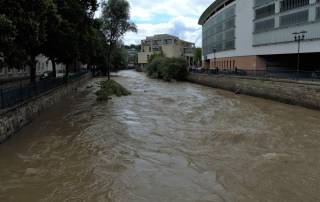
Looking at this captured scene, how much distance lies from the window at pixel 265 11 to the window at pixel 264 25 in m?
0.92

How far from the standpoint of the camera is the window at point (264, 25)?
4803 cm

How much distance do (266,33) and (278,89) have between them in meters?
19.6

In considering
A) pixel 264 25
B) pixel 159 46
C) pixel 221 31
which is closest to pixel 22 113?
pixel 264 25

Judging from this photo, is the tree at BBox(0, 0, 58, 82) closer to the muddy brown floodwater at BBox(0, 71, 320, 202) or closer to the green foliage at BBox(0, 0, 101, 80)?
the green foliage at BBox(0, 0, 101, 80)

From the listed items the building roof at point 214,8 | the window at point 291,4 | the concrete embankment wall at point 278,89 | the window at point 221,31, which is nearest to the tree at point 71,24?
the concrete embankment wall at point 278,89

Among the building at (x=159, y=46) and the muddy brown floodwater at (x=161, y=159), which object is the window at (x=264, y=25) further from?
the building at (x=159, y=46)

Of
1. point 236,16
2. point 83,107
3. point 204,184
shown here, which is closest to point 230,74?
point 236,16

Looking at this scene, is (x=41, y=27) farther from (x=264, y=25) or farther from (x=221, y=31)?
(x=221, y=31)

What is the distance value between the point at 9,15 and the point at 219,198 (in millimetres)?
10123

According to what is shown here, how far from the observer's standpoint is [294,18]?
141ft

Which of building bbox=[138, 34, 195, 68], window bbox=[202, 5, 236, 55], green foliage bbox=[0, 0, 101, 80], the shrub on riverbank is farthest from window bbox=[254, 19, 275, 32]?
building bbox=[138, 34, 195, 68]

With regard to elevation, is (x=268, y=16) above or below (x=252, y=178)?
above

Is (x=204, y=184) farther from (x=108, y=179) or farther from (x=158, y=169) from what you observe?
(x=108, y=179)

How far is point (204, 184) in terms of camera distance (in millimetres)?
10297
